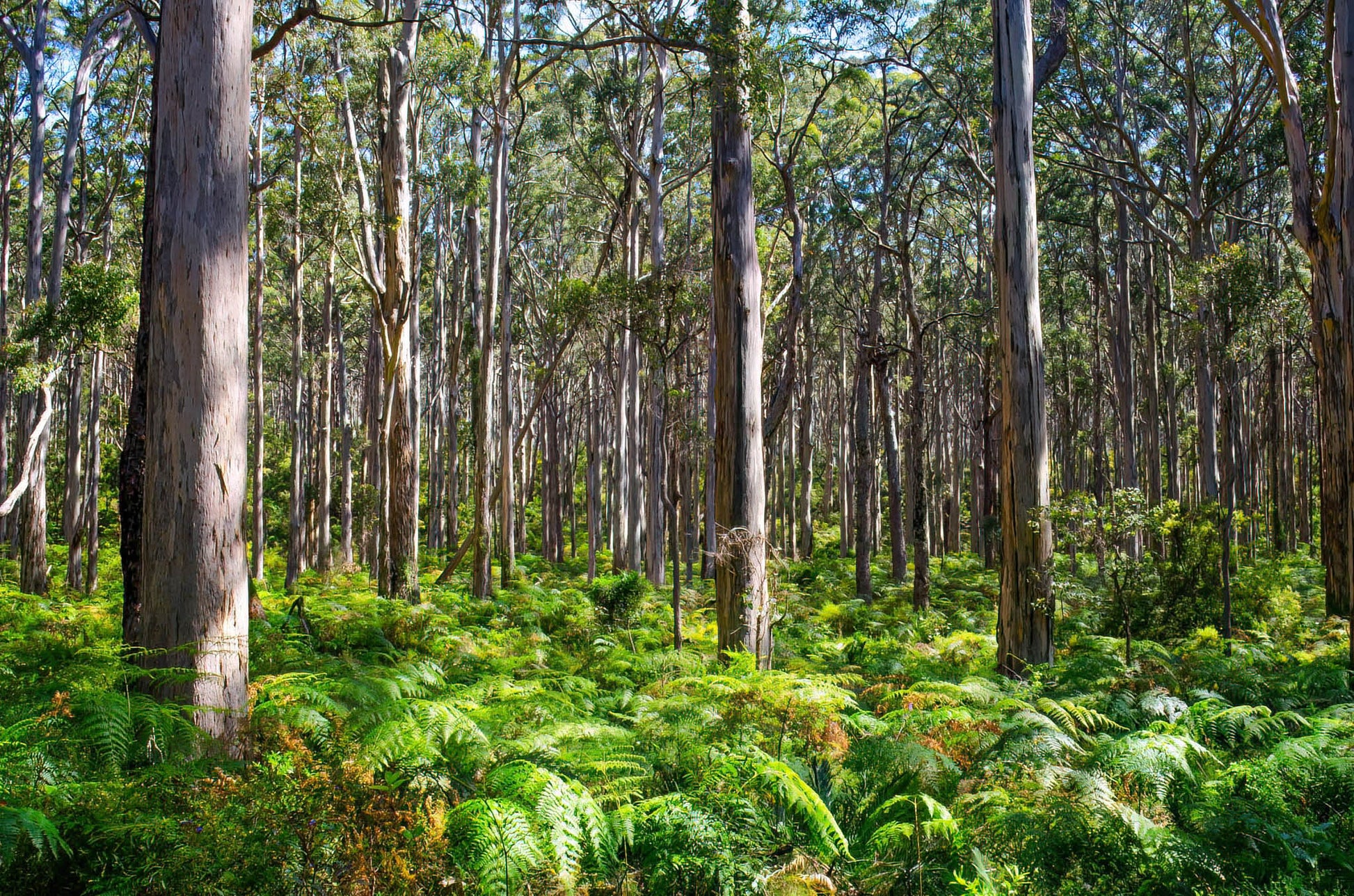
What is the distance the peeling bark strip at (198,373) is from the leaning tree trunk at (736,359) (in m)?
3.85

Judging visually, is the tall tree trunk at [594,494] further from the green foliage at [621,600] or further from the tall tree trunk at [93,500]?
the tall tree trunk at [93,500]

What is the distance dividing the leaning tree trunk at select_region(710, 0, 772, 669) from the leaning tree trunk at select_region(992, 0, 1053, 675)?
205cm

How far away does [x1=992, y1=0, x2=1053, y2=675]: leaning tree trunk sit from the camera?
6.68 meters

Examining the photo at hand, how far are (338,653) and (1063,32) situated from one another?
30.8ft

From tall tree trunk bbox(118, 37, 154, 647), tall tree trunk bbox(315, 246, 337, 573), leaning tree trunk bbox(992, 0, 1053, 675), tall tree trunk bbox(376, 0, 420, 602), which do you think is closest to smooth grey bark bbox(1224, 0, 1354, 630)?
leaning tree trunk bbox(992, 0, 1053, 675)

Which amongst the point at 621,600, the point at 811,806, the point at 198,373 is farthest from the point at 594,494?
the point at 811,806

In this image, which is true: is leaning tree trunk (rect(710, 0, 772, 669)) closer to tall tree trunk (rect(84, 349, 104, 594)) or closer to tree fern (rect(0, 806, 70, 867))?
tree fern (rect(0, 806, 70, 867))

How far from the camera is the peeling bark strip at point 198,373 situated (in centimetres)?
368

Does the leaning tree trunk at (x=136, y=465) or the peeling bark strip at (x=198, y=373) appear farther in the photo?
the leaning tree trunk at (x=136, y=465)

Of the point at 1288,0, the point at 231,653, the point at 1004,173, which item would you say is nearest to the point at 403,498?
the point at 231,653

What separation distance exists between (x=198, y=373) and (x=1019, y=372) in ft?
19.4

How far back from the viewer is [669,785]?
367 centimetres

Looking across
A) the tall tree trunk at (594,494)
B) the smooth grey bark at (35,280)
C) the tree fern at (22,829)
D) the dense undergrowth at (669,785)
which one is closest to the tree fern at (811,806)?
the dense undergrowth at (669,785)

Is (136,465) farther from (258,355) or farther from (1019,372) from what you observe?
(258,355)
